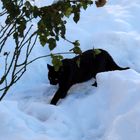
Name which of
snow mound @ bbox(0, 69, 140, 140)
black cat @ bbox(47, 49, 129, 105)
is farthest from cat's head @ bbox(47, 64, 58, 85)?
snow mound @ bbox(0, 69, 140, 140)

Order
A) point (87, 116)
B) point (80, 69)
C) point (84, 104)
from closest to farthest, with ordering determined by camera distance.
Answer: point (87, 116)
point (84, 104)
point (80, 69)

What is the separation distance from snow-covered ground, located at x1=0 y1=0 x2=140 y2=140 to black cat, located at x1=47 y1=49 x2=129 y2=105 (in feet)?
0.28

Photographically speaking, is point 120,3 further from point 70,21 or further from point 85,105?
point 85,105

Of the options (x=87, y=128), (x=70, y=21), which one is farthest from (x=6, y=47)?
(x=87, y=128)

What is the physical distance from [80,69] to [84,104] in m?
0.99

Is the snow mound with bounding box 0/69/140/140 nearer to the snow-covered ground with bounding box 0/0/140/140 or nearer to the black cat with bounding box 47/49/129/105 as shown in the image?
the snow-covered ground with bounding box 0/0/140/140

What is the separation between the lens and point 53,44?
1.78m

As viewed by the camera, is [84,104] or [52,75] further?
[52,75]

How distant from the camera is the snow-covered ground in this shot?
3.14 m

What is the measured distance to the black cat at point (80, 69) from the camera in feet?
15.3

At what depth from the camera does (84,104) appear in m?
3.87

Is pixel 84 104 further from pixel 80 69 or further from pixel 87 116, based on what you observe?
pixel 80 69

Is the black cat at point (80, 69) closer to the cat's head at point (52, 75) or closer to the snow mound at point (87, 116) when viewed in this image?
the cat's head at point (52, 75)

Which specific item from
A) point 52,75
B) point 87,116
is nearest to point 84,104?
point 87,116
